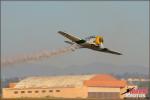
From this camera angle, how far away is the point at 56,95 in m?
189

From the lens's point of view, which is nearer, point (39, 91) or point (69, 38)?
point (69, 38)

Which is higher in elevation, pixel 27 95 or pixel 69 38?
pixel 69 38

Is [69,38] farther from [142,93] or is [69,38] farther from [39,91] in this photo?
[39,91]

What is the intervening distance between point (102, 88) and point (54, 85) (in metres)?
20.9

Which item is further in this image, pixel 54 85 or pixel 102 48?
pixel 54 85

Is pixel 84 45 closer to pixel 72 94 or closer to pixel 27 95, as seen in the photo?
pixel 72 94

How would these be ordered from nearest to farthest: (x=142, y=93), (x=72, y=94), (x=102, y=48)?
(x=102, y=48), (x=142, y=93), (x=72, y=94)

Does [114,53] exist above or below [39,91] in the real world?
above

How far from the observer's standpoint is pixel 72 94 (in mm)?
187125

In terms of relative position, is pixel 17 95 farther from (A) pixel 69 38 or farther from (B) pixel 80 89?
(A) pixel 69 38

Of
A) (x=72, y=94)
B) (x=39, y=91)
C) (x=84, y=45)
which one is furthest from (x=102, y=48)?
(x=39, y=91)

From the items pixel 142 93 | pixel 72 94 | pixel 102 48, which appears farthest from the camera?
pixel 72 94

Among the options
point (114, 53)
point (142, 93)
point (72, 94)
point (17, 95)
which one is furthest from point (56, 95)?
point (114, 53)

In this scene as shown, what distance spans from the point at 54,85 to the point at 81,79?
39.3ft
